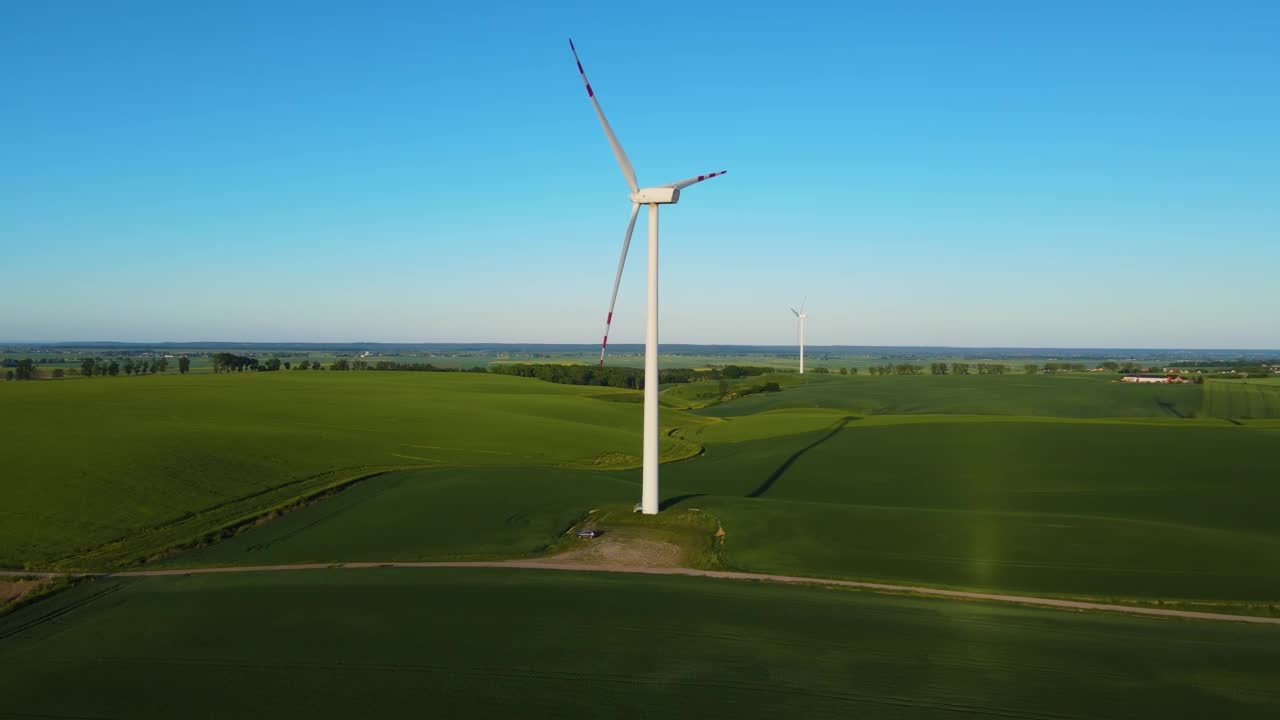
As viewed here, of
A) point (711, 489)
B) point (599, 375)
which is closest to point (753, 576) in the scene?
point (711, 489)

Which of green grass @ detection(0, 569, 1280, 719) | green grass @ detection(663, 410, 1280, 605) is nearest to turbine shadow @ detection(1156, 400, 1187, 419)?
green grass @ detection(663, 410, 1280, 605)

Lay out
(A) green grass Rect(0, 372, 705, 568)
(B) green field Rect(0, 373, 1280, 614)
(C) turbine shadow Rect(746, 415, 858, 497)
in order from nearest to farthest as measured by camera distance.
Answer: (B) green field Rect(0, 373, 1280, 614) < (A) green grass Rect(0, 372, 705, 568) < (C) turbine shadow Rect(746, 415, 858, 497)

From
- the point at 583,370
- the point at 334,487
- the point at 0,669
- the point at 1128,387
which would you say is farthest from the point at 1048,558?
the point at 583,370

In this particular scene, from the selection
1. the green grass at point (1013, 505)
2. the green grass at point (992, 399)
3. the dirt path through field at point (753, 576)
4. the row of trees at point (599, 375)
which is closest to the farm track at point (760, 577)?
the dirt path through field at point (753, 576)

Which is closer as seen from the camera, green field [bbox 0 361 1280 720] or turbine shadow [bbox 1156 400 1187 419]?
green field [bbox 0 361 1280 720]

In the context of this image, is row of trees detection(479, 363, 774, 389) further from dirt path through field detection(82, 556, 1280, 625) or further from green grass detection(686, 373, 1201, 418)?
dirt path through field detection(82, 556, 1280, 625)

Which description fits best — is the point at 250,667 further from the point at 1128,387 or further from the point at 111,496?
the point at 1128,387

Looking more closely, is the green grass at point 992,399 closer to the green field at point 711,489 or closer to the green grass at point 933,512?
the green field at point 711,489
